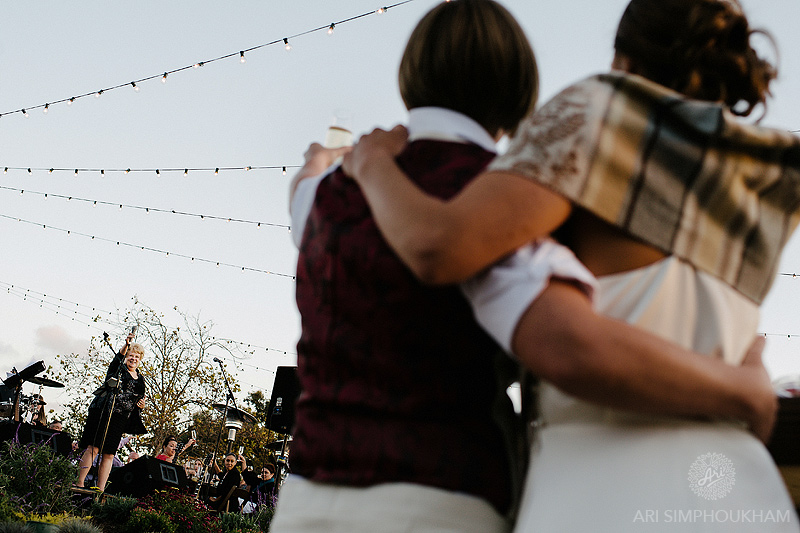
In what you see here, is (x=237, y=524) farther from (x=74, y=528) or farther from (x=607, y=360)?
(x=607, y=360)

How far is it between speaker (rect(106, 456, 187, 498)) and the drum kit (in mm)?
1613

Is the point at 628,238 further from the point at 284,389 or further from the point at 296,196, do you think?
the point at 284,389

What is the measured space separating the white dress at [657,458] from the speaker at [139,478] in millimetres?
9030

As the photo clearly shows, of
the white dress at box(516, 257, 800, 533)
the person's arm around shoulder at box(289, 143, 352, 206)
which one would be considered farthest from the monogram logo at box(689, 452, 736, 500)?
the person's arm around shoulder at box(289, 143, 352, 206)

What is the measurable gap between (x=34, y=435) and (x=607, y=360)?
9.29 meters

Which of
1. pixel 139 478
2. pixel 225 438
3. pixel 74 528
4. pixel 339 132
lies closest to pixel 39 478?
pixel 74 528

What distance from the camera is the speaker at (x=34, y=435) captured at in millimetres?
8062

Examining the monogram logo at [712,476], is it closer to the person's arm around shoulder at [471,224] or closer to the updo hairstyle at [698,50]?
the person's arm around shoulder at [471,224]

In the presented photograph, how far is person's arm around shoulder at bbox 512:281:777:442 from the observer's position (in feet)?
1.78

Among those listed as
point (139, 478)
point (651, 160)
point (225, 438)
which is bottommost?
point (225, 438)

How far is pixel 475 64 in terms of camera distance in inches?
30.2

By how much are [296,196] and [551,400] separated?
419mm

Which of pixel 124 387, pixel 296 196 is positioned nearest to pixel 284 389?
pixel 124 387

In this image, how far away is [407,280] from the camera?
65 centimetres
